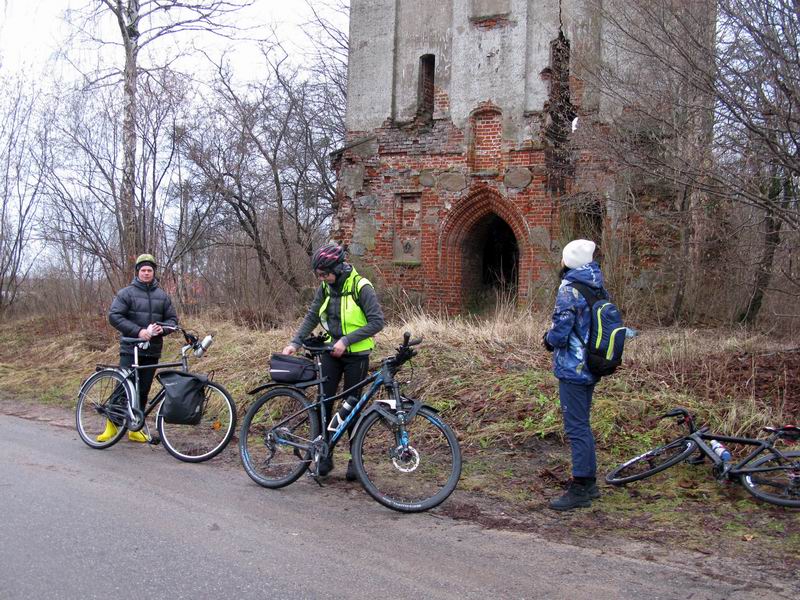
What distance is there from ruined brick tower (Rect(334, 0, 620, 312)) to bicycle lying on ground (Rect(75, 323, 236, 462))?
34.1ft

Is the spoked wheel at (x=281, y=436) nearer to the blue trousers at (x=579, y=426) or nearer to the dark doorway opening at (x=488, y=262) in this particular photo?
the blue trousers at (x=579, y=426)

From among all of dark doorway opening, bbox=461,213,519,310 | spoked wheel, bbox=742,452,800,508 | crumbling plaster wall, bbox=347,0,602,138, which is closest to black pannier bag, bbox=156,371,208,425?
spoked wheel, bbox=742,452,800,508

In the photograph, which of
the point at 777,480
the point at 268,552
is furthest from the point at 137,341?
the point at 777,480

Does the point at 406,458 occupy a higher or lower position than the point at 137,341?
lower

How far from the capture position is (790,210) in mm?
7598

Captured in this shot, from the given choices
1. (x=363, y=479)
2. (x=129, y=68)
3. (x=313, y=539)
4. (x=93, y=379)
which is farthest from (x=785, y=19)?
(x=129, y=68)

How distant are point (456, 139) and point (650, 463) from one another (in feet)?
42.1

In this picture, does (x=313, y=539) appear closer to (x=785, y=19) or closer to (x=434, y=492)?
(x=434, y=492)

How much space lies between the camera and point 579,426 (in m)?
5.69

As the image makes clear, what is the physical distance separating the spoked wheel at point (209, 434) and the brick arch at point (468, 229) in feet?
34.5

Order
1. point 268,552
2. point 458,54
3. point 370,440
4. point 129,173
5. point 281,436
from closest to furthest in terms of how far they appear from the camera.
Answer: point 268,552
point 370,440
point 281,436
point 129,173
point 458,54

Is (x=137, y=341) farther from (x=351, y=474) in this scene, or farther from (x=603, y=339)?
(x=603, y=339)

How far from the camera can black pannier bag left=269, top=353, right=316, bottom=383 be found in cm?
631

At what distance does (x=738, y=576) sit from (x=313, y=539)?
8.59 feet
